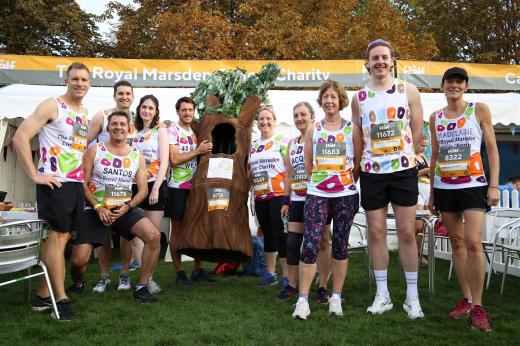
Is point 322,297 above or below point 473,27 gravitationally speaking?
below

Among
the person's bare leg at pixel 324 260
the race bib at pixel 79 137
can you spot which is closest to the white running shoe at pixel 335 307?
the person's bare leg at pixel 324 260

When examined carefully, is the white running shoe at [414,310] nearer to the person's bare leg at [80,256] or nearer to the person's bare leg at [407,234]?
the person's bare leg at [407,234]

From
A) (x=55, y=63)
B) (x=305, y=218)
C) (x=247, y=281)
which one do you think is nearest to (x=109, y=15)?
(x=55, y=63)

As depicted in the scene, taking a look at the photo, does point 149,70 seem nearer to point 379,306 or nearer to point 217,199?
point 217,199

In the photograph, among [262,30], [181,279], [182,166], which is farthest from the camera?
[262,30]

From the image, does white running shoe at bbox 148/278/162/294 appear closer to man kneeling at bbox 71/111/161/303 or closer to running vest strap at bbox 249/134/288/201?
man kneeling at bbox 71/111/161/303

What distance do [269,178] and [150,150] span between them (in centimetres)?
112

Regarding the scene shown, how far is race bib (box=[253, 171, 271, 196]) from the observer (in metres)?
4.90

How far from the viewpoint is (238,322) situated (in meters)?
3.76

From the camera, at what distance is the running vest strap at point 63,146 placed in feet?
12.5

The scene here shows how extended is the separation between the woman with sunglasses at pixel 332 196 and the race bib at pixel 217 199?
0.99m

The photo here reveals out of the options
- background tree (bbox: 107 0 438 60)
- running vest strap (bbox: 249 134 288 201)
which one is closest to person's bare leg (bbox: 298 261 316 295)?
running vest strap (bbox: 249 134 288 201)

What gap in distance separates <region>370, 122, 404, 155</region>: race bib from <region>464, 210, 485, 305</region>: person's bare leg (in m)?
0.66

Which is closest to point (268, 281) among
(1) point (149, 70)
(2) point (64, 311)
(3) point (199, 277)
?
(3) point (199, 277)
